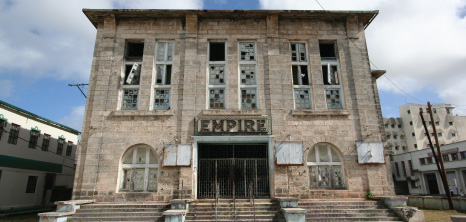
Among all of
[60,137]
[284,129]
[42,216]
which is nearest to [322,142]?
[284,129]

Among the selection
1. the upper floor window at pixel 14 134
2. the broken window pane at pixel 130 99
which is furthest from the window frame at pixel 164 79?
the upper floor window at pixel 14 134

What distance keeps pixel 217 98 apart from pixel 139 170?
5.15 m

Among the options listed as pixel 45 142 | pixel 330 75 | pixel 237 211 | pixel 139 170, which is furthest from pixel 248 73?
pixel 45 142

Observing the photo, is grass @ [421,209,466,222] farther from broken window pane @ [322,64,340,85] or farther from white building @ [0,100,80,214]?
white building @ [0,100,80,214]

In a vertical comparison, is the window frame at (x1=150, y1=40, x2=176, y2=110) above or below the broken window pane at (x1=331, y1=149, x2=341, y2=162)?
above

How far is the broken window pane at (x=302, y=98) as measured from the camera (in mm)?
14219

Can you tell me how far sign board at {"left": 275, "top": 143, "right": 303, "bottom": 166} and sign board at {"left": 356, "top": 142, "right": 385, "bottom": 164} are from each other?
2896 mm

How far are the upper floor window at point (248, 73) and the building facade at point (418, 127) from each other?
47738 mm

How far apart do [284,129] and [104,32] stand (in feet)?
35.3

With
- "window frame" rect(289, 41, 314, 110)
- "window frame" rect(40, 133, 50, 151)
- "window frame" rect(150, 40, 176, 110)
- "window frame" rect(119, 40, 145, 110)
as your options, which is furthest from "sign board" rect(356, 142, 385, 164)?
"window frame" rect(40, 133, 50, 151)

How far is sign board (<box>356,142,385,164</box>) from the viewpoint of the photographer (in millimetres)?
13094

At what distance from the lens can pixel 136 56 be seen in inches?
598

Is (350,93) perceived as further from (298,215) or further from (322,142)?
(298,215)

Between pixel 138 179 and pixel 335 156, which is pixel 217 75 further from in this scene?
pixel 335 156
